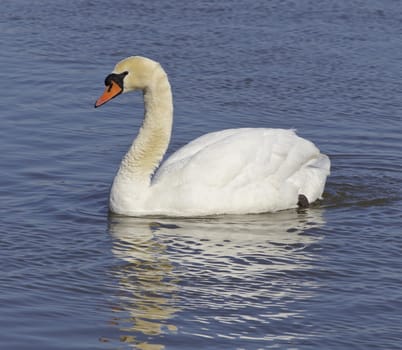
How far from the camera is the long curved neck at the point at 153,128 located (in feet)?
32.8

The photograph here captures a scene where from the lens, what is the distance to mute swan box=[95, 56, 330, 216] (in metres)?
9.69

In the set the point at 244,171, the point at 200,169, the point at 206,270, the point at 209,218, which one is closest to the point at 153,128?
the point at 200,169

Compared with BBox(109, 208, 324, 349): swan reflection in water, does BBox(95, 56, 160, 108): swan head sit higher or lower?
higher

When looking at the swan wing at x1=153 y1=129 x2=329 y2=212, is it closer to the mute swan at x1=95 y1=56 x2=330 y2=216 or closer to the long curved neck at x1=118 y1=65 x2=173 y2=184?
the mute swan at x1=95 y1=56 x2=330 y2=216

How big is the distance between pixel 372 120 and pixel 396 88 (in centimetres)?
109

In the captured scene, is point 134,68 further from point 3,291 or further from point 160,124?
point 3,291

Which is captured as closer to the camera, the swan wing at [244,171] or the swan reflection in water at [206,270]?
the swan reflection in water at [206,270]

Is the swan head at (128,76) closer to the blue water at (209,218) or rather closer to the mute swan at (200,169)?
the mute swan at (200,169)

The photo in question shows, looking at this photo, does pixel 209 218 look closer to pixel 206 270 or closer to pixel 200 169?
pixel 200 169

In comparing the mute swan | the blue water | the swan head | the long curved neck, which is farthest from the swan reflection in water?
the swan head

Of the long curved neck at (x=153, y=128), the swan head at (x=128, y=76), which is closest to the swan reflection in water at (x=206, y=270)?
the long curved neck at (x=153, y=128)

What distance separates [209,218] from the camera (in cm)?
969

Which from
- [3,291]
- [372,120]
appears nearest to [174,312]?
[3,291]

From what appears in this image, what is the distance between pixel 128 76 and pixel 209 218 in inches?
54.3
